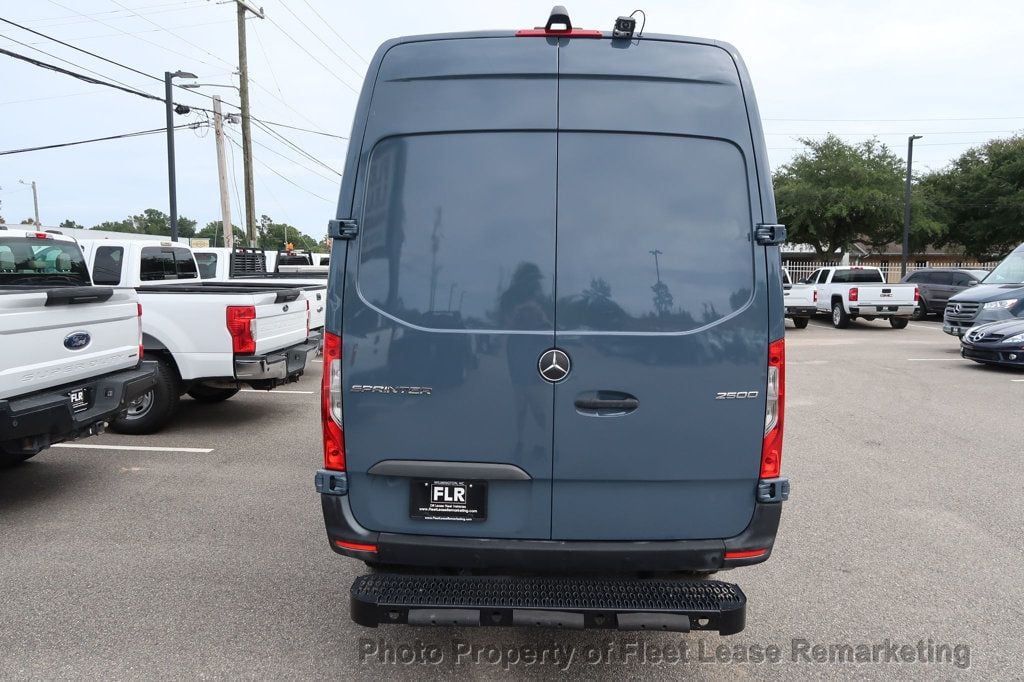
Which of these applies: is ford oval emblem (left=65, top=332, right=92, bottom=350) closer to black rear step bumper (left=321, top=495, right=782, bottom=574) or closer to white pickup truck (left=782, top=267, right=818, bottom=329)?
black rear step bumper (left=321, top=495, right=782, bottom=574)

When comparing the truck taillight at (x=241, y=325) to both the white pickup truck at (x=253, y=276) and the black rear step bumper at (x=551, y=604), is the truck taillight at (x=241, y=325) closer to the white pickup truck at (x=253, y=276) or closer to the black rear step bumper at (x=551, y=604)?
the white pickup truck at (x=253, y=276)

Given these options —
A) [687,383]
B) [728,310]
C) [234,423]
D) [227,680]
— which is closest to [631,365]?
[687,383]

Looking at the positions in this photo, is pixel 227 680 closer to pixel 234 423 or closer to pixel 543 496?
pixel 543 496

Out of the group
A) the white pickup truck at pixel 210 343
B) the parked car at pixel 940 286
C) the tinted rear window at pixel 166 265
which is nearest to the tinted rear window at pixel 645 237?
the white pickup truck at pixel 210 343

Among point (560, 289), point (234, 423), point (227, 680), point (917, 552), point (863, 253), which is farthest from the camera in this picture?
point (863, 253)

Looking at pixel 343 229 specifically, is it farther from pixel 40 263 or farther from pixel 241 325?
pixel 241 325

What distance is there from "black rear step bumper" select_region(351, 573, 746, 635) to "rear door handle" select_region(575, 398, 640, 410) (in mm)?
697

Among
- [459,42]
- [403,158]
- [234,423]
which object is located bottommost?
[234,423]

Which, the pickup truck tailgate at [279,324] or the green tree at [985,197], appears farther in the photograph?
the green tree at [985,197]

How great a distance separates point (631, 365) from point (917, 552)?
2.96 m

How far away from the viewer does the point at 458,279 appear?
285cm

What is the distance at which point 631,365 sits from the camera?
9.35ft

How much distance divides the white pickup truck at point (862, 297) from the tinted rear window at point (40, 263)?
773 inches

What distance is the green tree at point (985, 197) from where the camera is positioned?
39.5 meters
